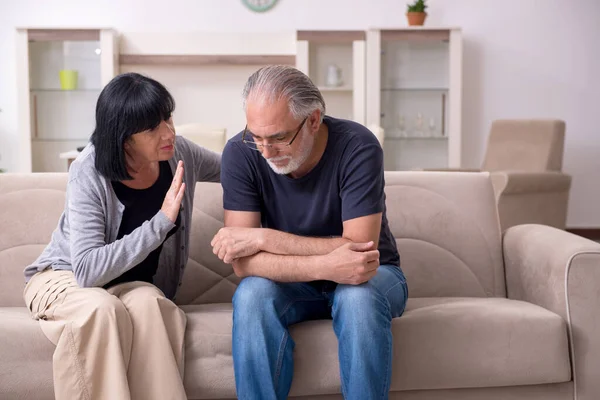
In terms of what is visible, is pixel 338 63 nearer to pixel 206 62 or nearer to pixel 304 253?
pixel 206 62

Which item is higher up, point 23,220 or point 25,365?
point 23,220

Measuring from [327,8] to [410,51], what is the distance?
78cm

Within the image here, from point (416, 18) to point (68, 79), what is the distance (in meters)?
2.67

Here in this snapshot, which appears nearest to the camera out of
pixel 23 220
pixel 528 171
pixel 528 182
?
pixel 23 220

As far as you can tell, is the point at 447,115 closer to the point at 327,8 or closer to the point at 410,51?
the point at 410,51

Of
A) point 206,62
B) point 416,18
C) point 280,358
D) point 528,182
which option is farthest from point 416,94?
point 280,358

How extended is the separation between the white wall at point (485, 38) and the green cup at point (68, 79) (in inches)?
20.2

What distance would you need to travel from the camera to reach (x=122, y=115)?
2.01 meters

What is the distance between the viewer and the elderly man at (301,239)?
5.96 ft

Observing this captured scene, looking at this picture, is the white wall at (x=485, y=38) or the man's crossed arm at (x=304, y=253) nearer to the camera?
the man's crossed arm at (x=304, y=253)

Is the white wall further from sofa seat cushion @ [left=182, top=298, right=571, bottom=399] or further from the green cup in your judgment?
sofa seat cushion @ [left=182, top=298, right=571, bottom=399]

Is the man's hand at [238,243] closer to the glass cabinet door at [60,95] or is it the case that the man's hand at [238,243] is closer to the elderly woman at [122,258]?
the elderly woman at [122,258]

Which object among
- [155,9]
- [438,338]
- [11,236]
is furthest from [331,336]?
[155,9]

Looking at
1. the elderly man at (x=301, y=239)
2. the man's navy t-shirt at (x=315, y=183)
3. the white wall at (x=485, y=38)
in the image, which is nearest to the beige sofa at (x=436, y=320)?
the elderly man at (x=301, y=239)
